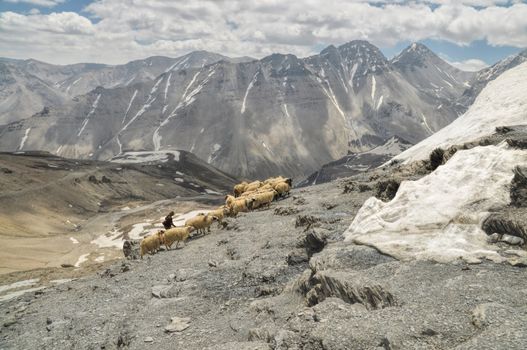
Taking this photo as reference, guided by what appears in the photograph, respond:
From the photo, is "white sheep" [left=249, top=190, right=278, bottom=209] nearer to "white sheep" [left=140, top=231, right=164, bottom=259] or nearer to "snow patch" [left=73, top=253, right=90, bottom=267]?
"white sheep" [left=140, top=231, right=164, bottom=259]

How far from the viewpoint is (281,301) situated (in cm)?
1830

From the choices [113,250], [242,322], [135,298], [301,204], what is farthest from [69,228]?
[242,322]

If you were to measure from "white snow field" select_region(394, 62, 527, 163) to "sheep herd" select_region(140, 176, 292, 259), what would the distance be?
1556 centimetres

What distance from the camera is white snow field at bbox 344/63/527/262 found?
58.5ft

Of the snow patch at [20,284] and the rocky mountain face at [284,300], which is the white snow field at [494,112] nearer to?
the rocky mountain face at [284,300]

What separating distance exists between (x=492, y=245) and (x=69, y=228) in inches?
4330

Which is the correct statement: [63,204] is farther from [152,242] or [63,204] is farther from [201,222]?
[152,242]

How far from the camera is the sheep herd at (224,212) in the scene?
3412 cm

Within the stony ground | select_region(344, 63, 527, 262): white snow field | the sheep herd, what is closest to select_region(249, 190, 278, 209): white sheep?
the sheep herd

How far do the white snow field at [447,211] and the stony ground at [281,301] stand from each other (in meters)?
0.91

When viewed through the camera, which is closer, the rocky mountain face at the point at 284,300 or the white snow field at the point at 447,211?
the rocky mountain face at the point at 284,300

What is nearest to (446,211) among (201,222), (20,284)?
(201,222)

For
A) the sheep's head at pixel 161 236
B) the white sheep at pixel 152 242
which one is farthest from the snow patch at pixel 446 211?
the white sheep at pixel 152 242

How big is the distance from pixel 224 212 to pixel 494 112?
2767 cm
